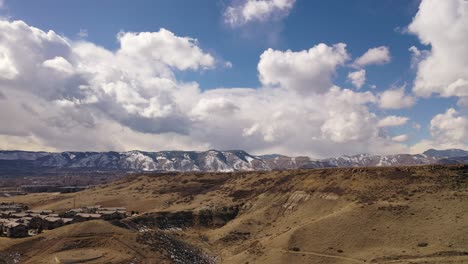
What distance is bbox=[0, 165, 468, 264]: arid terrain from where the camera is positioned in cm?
8538

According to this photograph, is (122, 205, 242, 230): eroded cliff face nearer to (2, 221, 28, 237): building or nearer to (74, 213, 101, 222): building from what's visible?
(74, 213, 101, 222): building

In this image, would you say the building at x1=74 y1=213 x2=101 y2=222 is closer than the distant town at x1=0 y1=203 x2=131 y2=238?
No

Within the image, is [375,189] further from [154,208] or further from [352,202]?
[154,208]

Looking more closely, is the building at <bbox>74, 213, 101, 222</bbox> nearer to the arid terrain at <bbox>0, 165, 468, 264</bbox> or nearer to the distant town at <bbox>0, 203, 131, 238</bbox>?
the distant town at <bbox>0, 203, 131, 238</bbox>

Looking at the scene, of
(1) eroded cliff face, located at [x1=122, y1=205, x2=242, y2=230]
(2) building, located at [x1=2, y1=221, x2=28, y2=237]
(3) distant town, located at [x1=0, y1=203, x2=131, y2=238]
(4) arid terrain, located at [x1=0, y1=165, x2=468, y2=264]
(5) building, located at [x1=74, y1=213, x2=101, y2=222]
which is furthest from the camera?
(5) building, located at [x1=74, y1=213, x2=101, y2=222]

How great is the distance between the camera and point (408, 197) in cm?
10681

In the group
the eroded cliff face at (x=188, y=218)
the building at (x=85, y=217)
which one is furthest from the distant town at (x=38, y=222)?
the eroded cliff face at (x=188, y=218)

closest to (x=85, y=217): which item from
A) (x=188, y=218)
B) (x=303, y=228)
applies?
(x=188, y=218)

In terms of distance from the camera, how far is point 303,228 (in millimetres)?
98188

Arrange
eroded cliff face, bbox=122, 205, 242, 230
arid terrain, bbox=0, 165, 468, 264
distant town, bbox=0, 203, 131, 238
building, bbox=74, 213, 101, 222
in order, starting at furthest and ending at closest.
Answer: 1. building, bbox=74, 213, 101, 222
2. eroded cliff face, bbox=122, 205, 242, 230
3. distant town, bbox=0, 203, 131, 238
4. arid terrain, bbox=0, 165, 468, 264

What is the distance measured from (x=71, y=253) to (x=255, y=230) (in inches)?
1889

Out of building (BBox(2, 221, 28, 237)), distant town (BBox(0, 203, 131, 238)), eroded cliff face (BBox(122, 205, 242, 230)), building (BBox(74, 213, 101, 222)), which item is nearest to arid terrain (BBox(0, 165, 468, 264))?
eroded cliff face (BBox(122, 205, 242, 230))

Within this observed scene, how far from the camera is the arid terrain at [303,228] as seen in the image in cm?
8538

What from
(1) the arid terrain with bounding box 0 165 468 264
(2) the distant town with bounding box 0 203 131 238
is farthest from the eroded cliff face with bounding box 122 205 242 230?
(2) the distant town with bounding box 0 203 131 238
